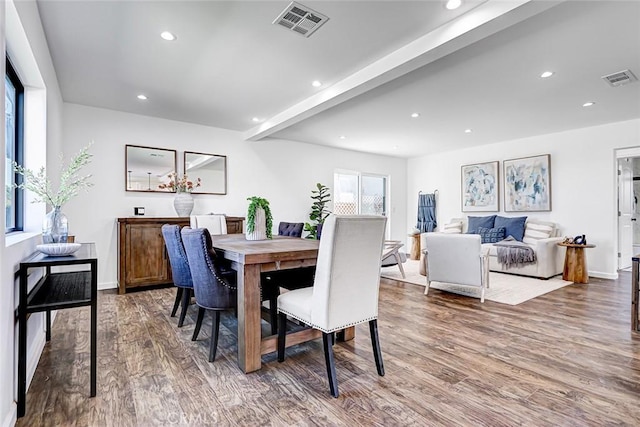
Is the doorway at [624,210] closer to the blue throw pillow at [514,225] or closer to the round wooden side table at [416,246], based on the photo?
the blue throw pillow at [514,225]

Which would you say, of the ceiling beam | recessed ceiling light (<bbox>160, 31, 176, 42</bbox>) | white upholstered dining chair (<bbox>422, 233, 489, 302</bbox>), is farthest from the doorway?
recessed ceiling light (<bbox>160, 31, 176, 42</bbox>)

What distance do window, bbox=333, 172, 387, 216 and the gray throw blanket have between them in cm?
299

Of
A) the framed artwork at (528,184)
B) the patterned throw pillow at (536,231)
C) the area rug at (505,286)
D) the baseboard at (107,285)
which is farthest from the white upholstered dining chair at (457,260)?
the baseboard at (107,285)

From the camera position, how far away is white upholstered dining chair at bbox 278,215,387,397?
1.79m

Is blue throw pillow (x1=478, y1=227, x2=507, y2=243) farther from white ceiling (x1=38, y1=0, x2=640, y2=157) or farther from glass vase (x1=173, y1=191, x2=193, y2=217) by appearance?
glass vase (x1=173, y1=191, x2=193, y2=217)

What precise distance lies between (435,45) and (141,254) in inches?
161

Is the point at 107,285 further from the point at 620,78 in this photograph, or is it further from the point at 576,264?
the point at 576,264

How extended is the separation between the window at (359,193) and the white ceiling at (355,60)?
7.91 ft

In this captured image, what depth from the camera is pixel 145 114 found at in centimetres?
466

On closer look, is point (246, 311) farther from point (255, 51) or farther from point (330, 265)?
point (255, 51)

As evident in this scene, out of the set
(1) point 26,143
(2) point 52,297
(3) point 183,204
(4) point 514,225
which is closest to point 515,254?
(4) point 514,225

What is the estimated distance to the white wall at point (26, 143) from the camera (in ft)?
4.71

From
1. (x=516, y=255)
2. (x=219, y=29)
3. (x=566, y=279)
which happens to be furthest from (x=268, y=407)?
(x=566, y=279)

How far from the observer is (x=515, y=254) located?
201 inches
